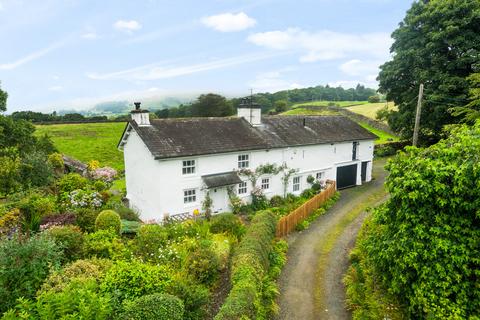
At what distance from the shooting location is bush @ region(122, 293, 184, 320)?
7641 millimetres

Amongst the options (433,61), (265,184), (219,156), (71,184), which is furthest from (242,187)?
(433,61)

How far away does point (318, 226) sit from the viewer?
20656mm

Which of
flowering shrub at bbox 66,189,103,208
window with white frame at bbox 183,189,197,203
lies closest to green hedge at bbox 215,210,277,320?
window with white frame at bbox 183,189,197,203

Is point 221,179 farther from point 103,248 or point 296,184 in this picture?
point 103,248

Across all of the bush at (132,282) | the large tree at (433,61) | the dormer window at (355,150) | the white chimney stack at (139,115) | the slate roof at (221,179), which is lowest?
the bush at (132,282)

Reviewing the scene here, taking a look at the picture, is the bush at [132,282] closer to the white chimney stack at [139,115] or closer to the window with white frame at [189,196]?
the window with white frame at [189,196]

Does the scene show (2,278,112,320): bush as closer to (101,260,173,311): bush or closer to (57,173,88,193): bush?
(101,260,173,311): bush

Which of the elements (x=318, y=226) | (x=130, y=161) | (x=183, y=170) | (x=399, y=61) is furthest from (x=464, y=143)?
(x=399, y=61)

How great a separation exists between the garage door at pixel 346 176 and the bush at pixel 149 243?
2201 cm

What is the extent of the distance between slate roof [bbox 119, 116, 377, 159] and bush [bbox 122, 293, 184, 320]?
13.1 meters

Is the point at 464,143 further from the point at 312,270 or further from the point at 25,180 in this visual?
the point at 25,180

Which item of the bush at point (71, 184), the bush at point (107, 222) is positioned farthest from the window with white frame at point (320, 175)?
the bush at point (71, 184)

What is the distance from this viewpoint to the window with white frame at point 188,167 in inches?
858

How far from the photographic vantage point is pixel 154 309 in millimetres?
7762
